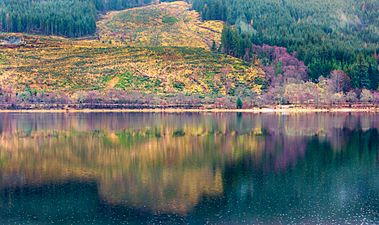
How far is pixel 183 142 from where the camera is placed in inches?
2906

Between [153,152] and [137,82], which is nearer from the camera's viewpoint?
[153,152]

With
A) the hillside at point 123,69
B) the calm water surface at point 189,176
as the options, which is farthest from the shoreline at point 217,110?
the calm water surface at point 189,176

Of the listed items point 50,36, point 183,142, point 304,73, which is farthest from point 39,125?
point 50,36

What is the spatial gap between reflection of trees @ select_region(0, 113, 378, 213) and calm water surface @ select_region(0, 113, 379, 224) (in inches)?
4.9

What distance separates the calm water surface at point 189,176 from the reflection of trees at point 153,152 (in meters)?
0.12

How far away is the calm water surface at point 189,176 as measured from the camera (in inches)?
1474

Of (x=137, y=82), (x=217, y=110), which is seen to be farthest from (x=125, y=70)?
(x=217, y=110)

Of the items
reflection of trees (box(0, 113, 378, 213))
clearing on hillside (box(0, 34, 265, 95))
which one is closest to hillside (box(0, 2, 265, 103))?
clearing on hillside (box(0, 34, 265, 95))

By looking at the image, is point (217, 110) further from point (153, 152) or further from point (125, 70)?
point (153, 152)

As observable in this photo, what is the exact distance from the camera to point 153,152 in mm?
65375

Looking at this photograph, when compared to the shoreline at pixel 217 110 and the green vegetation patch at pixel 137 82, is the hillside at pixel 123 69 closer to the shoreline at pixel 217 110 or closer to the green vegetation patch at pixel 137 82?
the green vegetation patch at pixel 137 82

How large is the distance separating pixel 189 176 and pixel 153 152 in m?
16.1

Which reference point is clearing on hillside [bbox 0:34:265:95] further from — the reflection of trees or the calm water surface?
the calm water surface

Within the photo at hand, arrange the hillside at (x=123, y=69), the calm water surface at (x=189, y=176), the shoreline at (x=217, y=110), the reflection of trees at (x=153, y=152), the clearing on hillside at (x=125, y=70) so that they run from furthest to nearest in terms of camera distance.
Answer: the clearing on hillside at (x=125, y=70) < the hillside at (x=123, y=69) < the shoreline at (x=217, y=110) < the reflection of trees at (x=153, y=152) < the calm water surface at (x=189, y=176)
